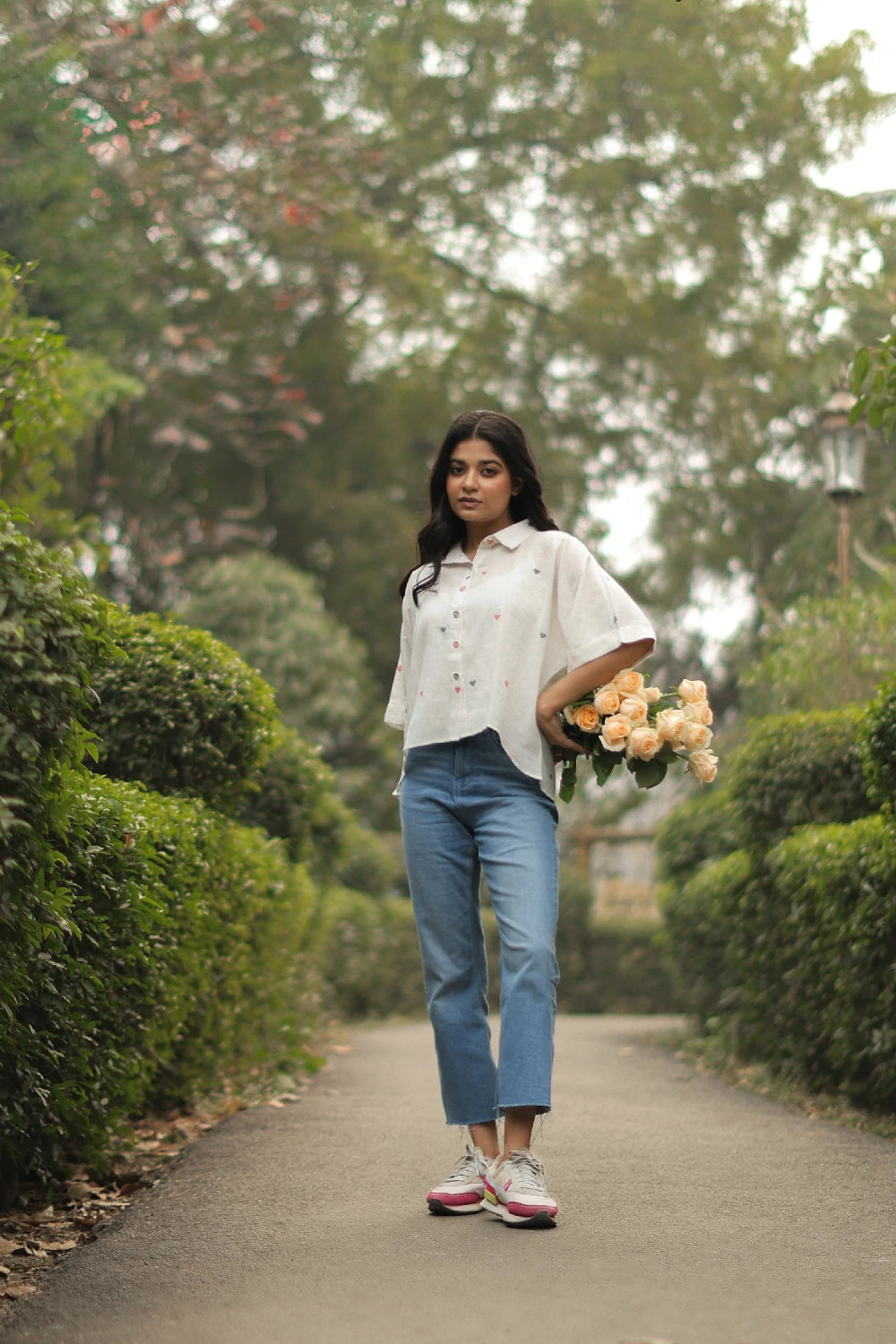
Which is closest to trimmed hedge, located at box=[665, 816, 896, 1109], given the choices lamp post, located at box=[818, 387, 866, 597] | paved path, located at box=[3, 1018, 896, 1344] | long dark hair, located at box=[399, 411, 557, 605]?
paved path, located at box=[3, 1018, 896, 1344]

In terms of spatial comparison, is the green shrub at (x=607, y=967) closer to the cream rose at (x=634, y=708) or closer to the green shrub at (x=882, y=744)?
the green shrub at (x=882, y=744)

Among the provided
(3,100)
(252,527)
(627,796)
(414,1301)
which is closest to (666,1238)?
(414,1301)

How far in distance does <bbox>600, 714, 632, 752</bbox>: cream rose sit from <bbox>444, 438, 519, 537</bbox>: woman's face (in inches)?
26.1

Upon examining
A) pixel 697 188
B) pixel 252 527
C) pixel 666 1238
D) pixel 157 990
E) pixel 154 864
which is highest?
pixel 697 188

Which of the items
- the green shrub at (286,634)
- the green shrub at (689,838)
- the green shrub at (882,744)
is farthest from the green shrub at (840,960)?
the green shrub at (286,634)

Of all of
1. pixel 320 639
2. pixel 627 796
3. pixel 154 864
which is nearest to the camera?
pixel 154 864

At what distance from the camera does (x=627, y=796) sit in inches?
985

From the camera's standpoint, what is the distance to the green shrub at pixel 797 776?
7059 mm

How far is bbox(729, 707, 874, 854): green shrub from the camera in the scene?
7059mm

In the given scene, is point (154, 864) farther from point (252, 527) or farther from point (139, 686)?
point (252, 527)

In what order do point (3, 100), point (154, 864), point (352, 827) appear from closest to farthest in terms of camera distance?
point (154, 864) < point (3, 100) < point (352, 827)

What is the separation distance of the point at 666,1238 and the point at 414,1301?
31.2 inches

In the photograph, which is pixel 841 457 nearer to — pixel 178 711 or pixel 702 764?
pixel 178 711

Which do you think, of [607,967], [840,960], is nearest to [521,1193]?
[840,960]
